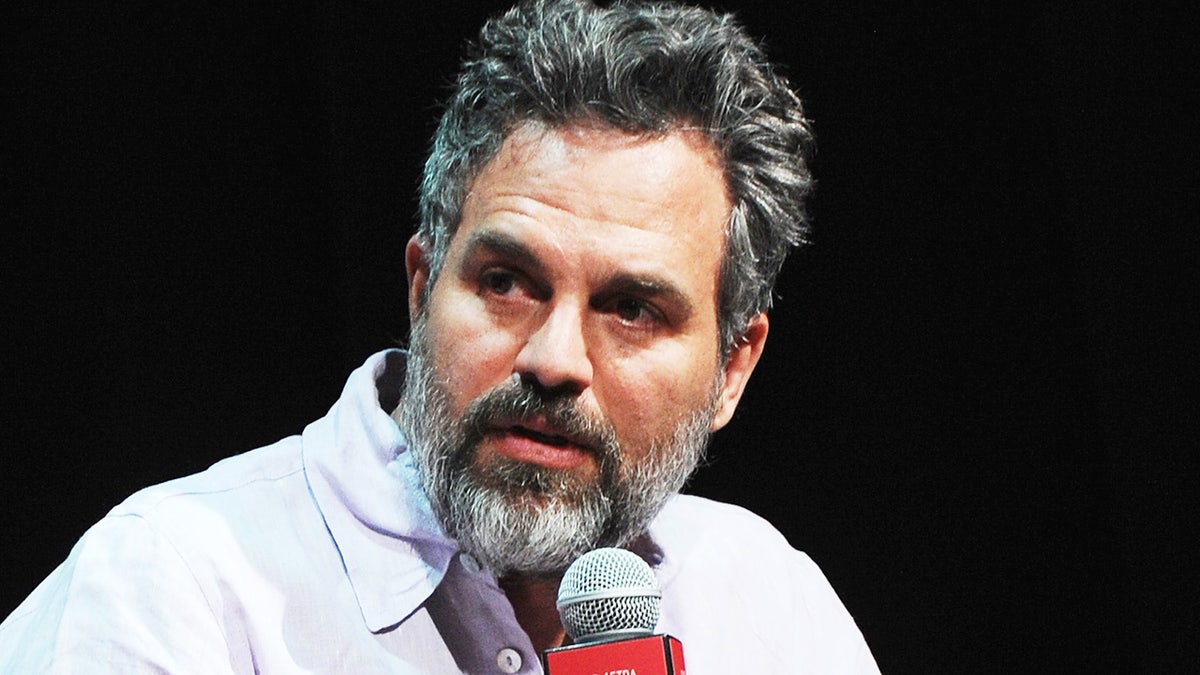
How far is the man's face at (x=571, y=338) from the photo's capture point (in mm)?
1759

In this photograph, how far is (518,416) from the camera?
1746 millimetres

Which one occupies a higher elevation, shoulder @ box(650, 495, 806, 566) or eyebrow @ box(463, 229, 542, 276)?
eyebrow @ box(463, 229, 542, 276)

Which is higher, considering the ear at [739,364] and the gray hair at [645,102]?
the gray hair at [645,102]

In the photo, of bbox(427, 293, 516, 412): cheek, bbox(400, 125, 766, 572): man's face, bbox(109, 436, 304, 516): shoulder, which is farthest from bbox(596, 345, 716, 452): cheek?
bbox(109, 436, 304, 516): shoulder

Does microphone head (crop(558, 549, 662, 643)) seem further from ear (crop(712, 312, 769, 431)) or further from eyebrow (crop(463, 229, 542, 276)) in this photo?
ear (crop(712, 312, 769, 431))

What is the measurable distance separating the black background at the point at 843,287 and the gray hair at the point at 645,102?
377 mm

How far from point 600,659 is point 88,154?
1.47 m

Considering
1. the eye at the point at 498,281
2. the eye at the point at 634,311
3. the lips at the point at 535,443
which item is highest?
the eye at the point at 498,281

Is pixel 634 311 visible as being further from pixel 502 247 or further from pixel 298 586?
pixel 298 586

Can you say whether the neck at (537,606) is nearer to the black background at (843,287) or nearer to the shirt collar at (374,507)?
the shirt collar at (374,507)

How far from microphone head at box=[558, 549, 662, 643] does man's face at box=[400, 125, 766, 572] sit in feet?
1.37

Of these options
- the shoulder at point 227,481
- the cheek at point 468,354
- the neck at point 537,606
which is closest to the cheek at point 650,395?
the cheek at point 468,354

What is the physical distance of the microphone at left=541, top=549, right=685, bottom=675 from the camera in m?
1.14

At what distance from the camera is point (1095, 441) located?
257cm
